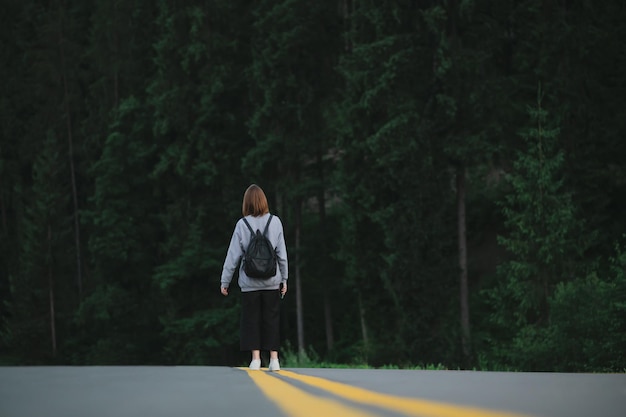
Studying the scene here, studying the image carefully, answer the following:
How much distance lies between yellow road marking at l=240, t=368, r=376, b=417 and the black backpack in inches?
44.1

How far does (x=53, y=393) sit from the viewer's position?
9.11 m

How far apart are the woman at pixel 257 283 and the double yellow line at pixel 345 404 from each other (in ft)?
3.19

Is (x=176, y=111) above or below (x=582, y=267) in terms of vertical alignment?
above

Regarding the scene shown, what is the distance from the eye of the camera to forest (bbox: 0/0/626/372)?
1143 inches

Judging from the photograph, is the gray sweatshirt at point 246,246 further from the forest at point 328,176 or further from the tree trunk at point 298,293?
the tree trunk at point 298,293

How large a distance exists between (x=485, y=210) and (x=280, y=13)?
10.1 m

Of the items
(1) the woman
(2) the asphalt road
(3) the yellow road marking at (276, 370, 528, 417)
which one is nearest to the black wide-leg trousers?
(1) the woman

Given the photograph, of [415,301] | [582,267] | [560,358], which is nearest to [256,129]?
[415,301]

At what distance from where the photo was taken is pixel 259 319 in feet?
35.0

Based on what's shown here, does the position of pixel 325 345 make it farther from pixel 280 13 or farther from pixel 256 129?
pixel 280 13

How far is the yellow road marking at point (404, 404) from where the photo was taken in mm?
7070

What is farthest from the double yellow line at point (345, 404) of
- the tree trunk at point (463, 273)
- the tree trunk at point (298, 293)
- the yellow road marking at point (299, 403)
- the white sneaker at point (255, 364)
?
the tree trunk at point (298, 293)

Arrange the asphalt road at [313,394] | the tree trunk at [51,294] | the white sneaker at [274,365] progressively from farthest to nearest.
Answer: the tree trunk at [51,294], the white sneaker at [274,365], the asphalt road at [313,394]

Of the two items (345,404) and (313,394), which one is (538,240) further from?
(345,404)
